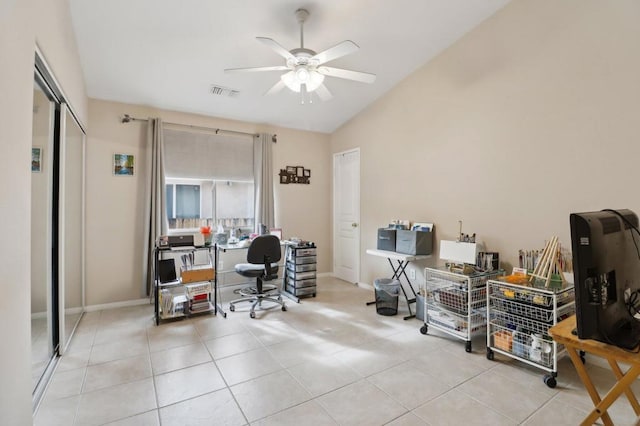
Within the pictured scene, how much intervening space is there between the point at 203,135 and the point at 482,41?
11.8ft

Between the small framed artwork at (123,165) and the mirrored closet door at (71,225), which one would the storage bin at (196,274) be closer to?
the mirrored closet door at (71,225)

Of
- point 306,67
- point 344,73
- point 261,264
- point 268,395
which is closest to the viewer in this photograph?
point 268,395

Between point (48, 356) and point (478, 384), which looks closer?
point (478, 384)

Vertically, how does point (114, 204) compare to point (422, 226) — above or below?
above

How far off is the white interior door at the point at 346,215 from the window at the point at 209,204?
148 cm

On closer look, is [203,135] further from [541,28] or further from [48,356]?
[541,28]

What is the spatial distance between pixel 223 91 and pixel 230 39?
37.2 inches

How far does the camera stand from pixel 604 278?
44.9 inches

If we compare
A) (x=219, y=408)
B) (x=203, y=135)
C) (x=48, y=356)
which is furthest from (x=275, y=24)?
(x=48, y=356)

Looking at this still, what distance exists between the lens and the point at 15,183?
1.44 m

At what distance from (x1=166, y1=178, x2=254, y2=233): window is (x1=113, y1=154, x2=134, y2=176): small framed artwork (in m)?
0.48

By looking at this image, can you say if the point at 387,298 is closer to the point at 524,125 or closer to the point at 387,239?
the point at 387,239

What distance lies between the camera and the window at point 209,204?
4.30 m

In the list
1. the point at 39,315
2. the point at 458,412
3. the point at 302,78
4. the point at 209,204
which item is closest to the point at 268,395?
the point at 458,412
